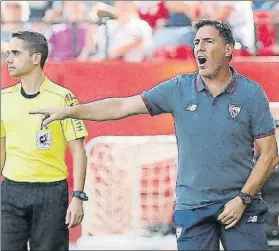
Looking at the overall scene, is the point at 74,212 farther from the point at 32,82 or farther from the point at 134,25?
the point at 134,25

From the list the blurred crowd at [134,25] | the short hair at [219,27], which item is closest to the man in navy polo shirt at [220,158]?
the short hair at [219,27]

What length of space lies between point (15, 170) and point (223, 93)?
1.15 metres

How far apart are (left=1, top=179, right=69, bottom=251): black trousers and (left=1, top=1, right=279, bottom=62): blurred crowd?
84 centimetres

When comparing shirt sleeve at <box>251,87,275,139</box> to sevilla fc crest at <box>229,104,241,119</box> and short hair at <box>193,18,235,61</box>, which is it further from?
short hair at <box>193,18,235,61</box>

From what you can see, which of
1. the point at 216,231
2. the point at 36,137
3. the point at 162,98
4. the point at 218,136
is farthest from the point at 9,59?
the point at 216,231

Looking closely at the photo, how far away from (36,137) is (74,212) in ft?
1.27

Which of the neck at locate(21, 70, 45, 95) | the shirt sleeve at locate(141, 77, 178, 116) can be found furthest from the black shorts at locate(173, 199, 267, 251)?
the neck at locate(21, 70, 45, 95)

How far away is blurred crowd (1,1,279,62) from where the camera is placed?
12.8 ft

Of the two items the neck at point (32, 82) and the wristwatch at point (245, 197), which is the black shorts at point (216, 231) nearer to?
the wristwatch at point (245, 197)

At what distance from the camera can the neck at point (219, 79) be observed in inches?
113

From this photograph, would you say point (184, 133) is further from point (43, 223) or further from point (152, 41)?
point (152, 41)

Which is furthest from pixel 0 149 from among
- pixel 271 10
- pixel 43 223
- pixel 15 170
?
pixel 271 10

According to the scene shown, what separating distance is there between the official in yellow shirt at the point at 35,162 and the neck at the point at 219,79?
2.82 ft

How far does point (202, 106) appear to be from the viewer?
2814 mm
